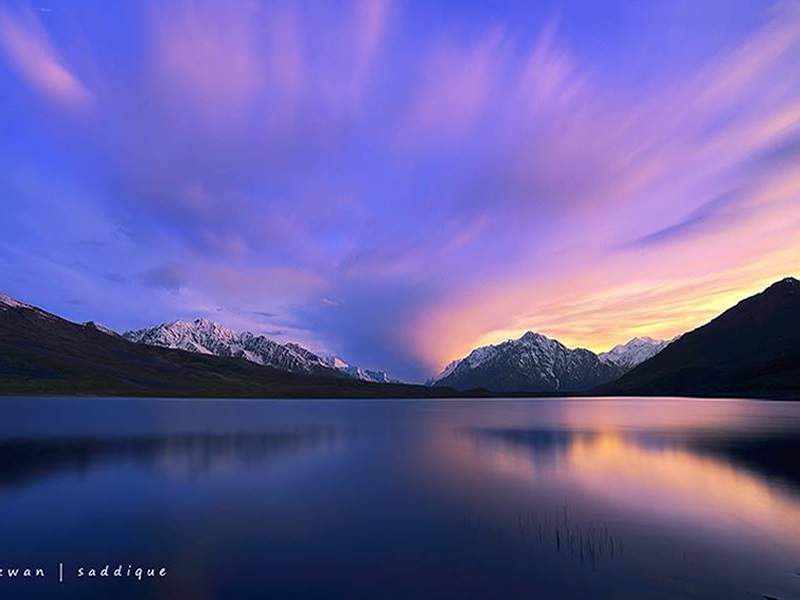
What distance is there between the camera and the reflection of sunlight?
3472 centimetres

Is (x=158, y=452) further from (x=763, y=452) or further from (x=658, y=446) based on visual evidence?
(x=763, y=452)

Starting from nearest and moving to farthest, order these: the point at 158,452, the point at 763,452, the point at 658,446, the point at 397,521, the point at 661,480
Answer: the point at 397,521 → the point at 661,480 → the point at 158,452 → the point at 763,452 → the point at 658,446

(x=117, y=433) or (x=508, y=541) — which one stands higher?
(x=117, y=433)

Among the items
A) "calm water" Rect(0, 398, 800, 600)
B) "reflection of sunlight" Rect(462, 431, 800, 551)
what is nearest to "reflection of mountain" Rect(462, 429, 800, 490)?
"reflection of sunlight" Rect(462, 431, 800, 551)

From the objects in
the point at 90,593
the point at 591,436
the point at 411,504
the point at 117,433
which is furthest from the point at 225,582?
the point at 591,436

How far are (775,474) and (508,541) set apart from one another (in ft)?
124

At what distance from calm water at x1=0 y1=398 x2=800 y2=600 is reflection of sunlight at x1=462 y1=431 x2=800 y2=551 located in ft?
0.85

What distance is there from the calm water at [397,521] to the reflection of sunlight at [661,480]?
260 mm

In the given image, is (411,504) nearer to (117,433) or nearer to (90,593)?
(90,593)

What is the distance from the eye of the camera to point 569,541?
28.5 metres

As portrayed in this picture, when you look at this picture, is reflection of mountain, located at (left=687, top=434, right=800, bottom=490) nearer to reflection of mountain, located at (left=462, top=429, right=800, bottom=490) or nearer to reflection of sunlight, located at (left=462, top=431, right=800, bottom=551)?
reflection of mountain, located at (left=462, top=429, right=800, bottom=490)

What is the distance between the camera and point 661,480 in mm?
47312

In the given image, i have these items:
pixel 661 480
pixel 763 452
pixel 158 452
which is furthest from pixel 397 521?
pixel 763 452

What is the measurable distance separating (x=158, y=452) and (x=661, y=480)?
54134 mm
